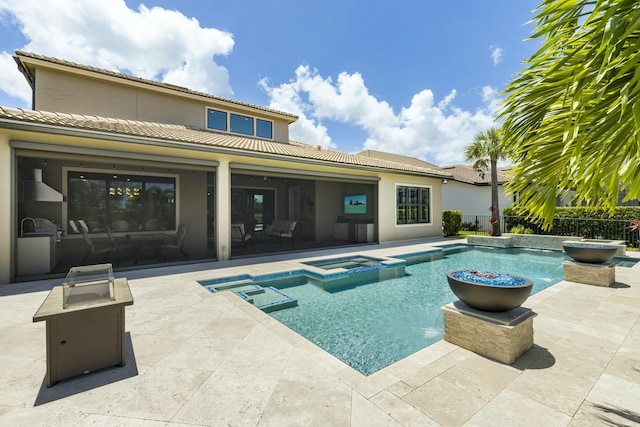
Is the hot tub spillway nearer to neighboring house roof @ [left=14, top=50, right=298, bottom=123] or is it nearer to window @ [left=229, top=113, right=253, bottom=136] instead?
window @ [left=229, top=113, right=253, bottom=136]

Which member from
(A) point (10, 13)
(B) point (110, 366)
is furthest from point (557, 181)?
(A) point (10, 13)

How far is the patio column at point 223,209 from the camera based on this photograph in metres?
8.72

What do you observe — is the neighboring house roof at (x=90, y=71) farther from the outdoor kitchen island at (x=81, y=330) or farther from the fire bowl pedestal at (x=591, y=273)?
the fire bowl pedestal at (x=591, y=273)

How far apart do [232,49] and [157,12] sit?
3752 millimetres

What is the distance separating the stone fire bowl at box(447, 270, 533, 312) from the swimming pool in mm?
1123

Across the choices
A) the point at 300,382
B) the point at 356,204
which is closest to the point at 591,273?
the point at 300,382

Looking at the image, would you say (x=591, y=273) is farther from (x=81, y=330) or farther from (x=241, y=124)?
(x=241, y=124)

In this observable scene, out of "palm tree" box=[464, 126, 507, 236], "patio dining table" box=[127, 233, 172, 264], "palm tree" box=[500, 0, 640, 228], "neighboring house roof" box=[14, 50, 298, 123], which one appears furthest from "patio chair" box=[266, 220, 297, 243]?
"palm tree" box=[464, 126, 507, 236]

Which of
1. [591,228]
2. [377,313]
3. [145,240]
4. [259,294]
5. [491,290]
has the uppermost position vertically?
[591,228]

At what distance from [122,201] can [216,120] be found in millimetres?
5335

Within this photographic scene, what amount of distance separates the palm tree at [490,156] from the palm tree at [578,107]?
1310 cm

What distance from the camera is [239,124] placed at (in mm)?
13383

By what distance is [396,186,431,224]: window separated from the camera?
14.2 m

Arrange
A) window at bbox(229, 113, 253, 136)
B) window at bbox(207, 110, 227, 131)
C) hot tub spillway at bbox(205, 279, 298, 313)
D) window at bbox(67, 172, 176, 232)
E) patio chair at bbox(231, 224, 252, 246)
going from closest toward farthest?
1. hot tub spillway at bbox(205, 279, 298, 313)
2. window at bbox(67, 172, 176, 232)
3. patio chair at bbox(231, 224, 252, 246)
4. window at bbox(207, 110, 227, 131)
5. window at bbox(229, 113, 253, 136)
